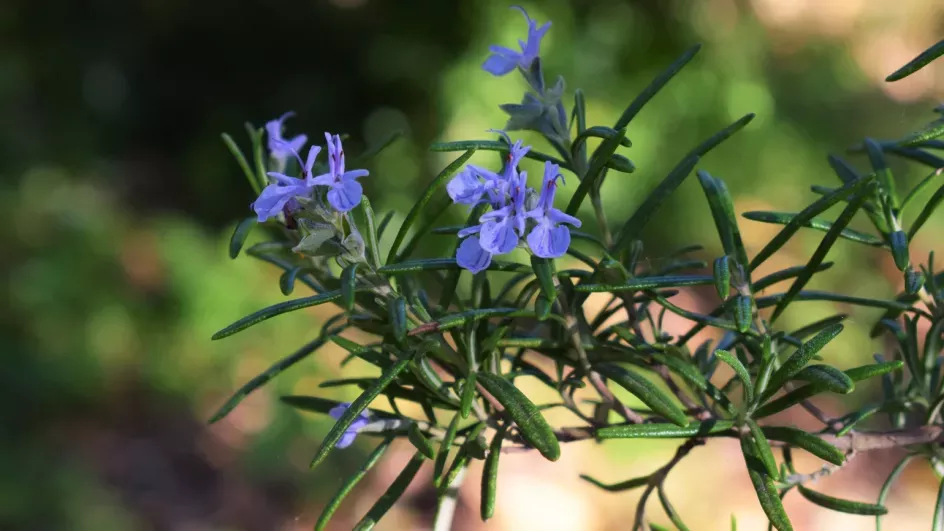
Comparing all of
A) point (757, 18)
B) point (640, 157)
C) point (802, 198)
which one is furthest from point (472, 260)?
point (757, 18)

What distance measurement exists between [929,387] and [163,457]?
6.88ft

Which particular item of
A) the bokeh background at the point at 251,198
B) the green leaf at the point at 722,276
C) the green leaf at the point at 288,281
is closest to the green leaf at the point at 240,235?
the green leaf at the point at 288,281

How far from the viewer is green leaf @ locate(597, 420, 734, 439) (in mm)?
337

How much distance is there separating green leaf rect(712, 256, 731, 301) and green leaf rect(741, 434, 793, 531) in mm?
78

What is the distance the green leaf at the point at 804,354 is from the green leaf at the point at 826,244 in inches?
1.5

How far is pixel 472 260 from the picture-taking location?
0.31 meters

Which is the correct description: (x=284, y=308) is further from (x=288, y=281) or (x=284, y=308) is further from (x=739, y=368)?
(x=739, y=368)

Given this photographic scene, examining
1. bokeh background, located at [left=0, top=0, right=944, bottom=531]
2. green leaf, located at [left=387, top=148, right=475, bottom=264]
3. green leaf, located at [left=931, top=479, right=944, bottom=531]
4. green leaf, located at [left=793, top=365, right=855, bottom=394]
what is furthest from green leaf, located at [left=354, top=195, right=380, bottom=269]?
bokeh background, located at [left=0, top=0, right=944, bottom=531]

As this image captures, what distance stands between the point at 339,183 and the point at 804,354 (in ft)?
0.73

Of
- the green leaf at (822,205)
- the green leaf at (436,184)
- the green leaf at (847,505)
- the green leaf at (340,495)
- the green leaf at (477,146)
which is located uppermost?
the green leaf at (822,205)

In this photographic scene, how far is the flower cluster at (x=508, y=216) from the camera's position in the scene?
0.30 metres

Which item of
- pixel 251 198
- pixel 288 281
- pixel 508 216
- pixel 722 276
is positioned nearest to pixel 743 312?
pixel 722 276

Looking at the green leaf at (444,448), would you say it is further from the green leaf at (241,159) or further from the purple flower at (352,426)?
the green leaf at (241,159)

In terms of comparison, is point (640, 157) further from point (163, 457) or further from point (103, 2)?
point (103, 2)
